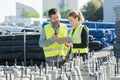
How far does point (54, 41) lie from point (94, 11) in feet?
223

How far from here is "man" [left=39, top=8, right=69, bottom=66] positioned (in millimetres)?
5777

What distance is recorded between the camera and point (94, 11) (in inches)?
2884

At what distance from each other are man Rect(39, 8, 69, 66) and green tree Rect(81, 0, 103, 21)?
6506 cm

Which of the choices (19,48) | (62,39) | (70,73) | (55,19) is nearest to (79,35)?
(62,39)

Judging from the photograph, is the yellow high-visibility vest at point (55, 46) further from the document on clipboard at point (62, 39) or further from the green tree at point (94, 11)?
the green tree at point (94, 11)

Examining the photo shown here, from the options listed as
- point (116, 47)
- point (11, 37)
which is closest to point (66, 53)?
point (11, 37)

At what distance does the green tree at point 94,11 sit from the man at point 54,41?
65058mm

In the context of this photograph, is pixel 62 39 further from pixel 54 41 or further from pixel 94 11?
pixel 94 11

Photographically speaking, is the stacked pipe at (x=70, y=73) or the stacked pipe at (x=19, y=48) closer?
the stacked pipe at (x=70, y=73)

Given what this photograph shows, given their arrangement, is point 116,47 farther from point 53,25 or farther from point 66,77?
point 66,77

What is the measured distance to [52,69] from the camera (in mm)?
5625

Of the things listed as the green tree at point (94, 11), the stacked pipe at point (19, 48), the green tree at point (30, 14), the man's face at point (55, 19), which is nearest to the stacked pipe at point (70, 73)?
the man's face at point (55, 19)

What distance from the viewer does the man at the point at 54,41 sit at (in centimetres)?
578

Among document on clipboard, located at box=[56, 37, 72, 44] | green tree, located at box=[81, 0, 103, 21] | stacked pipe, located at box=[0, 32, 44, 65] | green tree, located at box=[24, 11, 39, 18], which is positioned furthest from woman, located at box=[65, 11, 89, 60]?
green tree, located at box=[24, 11, 39, 18]
